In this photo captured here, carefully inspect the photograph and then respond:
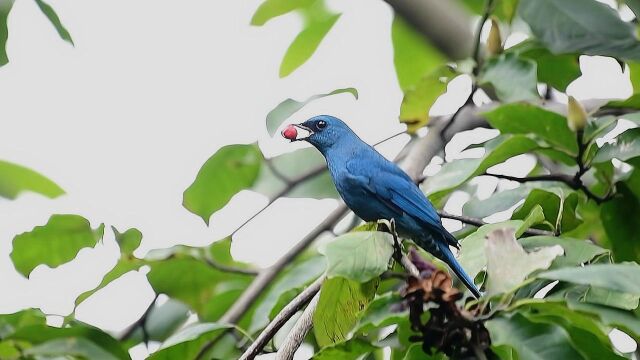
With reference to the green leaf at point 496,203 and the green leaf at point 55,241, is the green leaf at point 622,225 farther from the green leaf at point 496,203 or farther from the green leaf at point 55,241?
the green leaf at point 55,241

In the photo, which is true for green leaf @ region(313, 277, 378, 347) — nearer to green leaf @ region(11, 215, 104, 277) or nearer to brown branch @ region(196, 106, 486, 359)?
brown branch @ region(196, 106, 486, 359)

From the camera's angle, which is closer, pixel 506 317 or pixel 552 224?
pixel 506 317

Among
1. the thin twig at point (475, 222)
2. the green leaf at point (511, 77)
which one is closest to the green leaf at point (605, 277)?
the thin twig at point (475, 222)

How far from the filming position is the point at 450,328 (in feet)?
7.46

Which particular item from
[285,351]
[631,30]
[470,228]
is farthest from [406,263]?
[631,30]

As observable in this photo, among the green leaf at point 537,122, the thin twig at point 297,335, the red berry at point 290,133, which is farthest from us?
the red berry at point 290,133

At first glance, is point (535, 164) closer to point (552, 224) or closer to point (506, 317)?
point (552, 224)

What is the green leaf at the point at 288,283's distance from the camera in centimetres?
390

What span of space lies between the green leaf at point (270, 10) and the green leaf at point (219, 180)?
0.80 m

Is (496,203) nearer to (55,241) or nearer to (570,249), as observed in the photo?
(570,249)

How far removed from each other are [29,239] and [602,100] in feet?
7.10

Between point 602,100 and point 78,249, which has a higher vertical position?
point 78,249

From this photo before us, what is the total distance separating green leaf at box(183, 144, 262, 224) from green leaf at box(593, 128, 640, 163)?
1.53 meters

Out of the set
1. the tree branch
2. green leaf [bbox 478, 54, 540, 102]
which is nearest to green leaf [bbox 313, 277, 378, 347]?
green leaf [bbox 478, 54, 540, 102]
